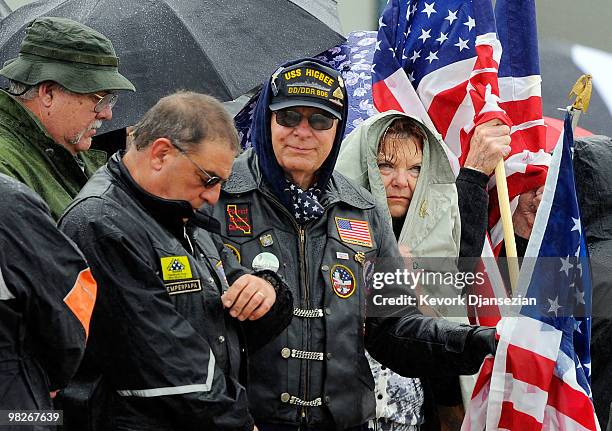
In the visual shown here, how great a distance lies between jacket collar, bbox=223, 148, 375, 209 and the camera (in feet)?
15.8

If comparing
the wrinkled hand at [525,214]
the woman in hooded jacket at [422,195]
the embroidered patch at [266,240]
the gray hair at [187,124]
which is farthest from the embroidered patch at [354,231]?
the wrinkled hand at [525,214]

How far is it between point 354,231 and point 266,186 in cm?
39

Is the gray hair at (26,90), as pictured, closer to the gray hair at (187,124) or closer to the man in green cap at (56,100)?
the man in green cap at (56,100)

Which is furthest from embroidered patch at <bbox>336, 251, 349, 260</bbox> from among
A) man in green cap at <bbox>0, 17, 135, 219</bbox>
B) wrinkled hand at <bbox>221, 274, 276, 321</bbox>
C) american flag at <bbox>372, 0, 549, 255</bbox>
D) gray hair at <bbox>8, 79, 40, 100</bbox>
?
american flag at <bbox>372, 0, 549, 255</bbox>

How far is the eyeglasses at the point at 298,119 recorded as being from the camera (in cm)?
487

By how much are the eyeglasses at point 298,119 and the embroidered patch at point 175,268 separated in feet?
3.25

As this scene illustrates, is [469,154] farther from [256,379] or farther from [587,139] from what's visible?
[256,379]

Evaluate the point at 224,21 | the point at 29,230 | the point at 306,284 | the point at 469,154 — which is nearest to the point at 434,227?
the point at 469,154

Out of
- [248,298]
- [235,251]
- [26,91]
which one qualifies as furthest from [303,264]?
[26,91]

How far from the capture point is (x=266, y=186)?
4840mm

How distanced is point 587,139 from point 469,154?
2.38 feet

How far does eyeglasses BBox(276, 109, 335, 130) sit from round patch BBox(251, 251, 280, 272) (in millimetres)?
558

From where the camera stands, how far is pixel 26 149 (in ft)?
15.6

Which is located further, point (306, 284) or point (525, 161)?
point (525, 161)
